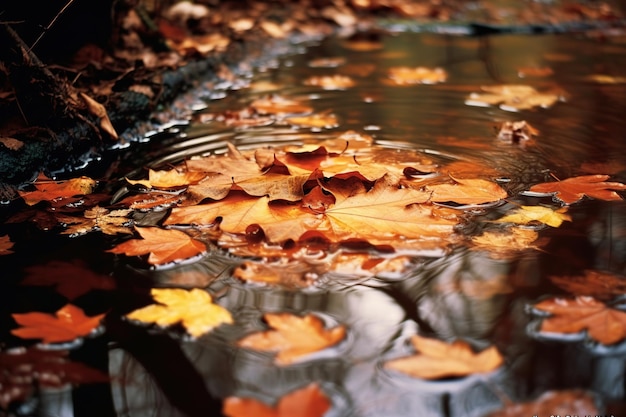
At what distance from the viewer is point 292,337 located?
1238 mm

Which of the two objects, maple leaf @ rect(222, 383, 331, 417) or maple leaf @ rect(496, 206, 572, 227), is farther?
maple leaf @ rect(496, 206, 572, 227)

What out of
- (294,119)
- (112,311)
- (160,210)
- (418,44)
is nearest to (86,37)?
(294,119)

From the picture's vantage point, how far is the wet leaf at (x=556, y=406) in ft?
3.36

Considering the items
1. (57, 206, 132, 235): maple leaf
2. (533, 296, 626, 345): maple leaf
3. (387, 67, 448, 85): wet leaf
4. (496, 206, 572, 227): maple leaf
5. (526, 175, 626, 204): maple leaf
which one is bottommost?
(57, 206, 132, 235): maple leaf

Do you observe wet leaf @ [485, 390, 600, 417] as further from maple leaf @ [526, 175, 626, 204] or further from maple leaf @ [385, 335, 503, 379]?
maple leaf @ [526, 175, 626, 204]

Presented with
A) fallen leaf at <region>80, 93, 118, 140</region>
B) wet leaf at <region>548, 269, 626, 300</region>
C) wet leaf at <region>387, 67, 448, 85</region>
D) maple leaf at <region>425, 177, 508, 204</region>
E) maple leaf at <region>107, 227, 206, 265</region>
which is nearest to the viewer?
wet leaf at <region>548, 269, 626, 300</region>

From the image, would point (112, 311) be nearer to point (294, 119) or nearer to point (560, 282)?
Result: point (560, 282)

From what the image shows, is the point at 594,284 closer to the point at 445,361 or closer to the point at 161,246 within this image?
the point at 445,361

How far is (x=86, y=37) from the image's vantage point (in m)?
2.83

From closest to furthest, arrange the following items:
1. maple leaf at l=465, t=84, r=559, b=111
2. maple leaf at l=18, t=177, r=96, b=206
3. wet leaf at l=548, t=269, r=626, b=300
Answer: wet leaf at l=548, t=269, r=626, b=300 < maple leaf at l=18, t=177, r=96, b=206 < maple leaf at l=465, t=84, r=559, b=111

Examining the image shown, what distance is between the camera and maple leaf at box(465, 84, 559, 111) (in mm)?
2795

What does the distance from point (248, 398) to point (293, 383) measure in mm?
86

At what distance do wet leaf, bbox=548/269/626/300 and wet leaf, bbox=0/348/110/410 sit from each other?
99 cm

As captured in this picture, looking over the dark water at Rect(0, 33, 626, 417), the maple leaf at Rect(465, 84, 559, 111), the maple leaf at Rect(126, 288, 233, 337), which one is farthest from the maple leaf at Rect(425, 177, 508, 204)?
the maple leaf at Rect(465, 84, 559, 111)
